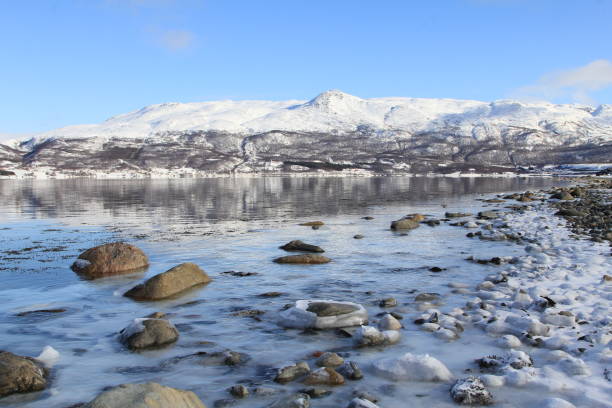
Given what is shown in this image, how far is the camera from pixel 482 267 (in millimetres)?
19484

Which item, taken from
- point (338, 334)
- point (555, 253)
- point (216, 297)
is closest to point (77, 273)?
point (216, 297)

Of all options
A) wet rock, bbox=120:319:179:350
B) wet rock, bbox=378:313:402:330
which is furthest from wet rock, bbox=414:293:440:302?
wet rock, bbox=120:319:179:350

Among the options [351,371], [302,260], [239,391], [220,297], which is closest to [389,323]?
[351,371]

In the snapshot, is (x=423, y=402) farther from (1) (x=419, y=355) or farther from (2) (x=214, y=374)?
(2) (x=214, y=374)

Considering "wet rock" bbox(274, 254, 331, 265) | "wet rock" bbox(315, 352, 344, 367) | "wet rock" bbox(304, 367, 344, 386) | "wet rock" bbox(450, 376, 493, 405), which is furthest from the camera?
"wet rock" bbox(274, 254, 331, 265)

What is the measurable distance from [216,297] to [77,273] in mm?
7074

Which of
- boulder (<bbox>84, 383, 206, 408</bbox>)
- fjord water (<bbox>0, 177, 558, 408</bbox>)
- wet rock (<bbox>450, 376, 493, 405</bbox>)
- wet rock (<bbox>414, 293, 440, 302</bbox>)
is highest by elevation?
boulder (<bbox>84, 383, 206, 408</bbox>)

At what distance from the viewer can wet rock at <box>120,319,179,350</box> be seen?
11133mm

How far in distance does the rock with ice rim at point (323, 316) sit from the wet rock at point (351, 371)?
9.06ft

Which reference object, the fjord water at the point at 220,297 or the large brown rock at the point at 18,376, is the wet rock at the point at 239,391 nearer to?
the fjord water at the point at 220,297

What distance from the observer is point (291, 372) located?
941cm

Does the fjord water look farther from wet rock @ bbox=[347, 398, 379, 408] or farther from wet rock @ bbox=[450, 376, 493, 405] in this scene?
wet rock @ bbox=[347, 398, 379, 408]

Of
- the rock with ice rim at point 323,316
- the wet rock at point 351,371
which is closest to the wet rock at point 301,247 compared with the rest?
the rock with ice rim at point 323,316

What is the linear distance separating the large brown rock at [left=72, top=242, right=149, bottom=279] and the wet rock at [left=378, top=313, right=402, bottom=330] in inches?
457
